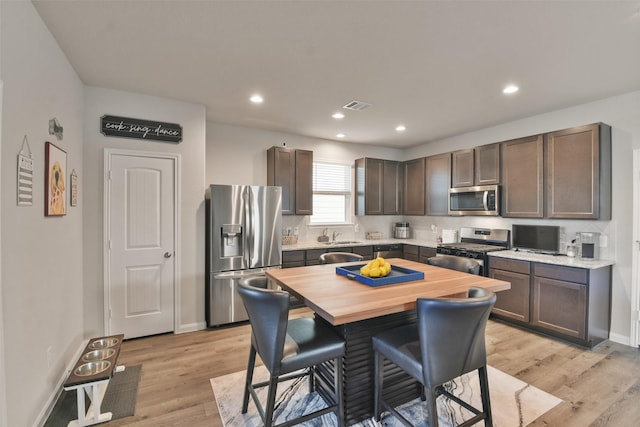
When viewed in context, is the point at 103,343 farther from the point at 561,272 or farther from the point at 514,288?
the point at 561,272

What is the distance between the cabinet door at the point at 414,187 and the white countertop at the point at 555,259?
1732 millimetres

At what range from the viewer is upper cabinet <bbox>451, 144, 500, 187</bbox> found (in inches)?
166

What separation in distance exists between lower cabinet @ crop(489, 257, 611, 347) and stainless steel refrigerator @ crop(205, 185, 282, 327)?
3.09 m

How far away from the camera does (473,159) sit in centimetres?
450

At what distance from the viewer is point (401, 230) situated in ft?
19.3

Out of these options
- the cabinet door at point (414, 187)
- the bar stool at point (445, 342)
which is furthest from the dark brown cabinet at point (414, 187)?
the bar stool at point (445, 342)

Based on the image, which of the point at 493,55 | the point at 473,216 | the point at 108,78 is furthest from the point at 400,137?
the point at 108,78

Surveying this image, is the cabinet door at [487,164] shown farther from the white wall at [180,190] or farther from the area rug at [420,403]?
the white wall at [180,190]

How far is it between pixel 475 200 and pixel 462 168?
568 mm

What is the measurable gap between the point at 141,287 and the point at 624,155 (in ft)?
18.4

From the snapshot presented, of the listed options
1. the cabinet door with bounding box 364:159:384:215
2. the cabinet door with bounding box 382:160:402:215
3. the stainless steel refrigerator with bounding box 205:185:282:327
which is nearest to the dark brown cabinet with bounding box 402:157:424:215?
the cabinet door with bounding box 382:160:402:215

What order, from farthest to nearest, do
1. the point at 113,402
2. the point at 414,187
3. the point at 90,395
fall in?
the point at 414,187, the point at 113,402, the point at 90,395

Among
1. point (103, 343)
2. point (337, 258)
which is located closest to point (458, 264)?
point (337, 258)

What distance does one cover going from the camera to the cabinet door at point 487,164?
419cm
